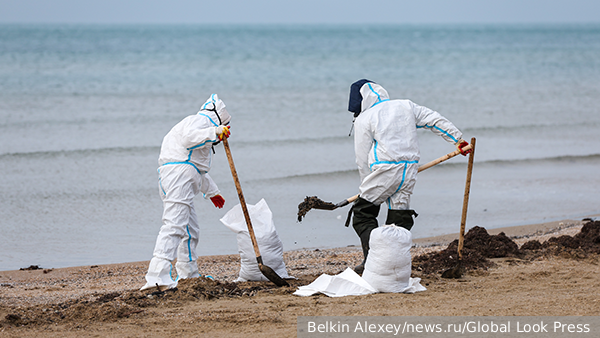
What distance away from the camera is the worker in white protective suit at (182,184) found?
4.98 m

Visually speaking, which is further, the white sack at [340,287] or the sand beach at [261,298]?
the white sack at [340,287]

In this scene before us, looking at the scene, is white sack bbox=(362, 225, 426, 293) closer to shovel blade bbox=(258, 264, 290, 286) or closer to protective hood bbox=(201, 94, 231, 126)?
shovel blade bbox=(258, 264, 290, 286)

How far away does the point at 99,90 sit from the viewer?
21.9m

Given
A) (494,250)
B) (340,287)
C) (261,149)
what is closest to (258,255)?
(340,287)

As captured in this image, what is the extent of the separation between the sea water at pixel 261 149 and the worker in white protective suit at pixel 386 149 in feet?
7.57

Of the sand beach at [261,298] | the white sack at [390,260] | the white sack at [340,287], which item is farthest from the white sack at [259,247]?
the white sack at [390,260]

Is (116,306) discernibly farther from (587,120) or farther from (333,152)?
(587,120)

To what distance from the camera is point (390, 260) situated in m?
4.58

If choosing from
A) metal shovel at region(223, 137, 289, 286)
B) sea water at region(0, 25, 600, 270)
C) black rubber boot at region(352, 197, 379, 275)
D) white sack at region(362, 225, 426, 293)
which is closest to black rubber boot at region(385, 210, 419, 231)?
black rubber boot at region(352, 197, 379, 275)

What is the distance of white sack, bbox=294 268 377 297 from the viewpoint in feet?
15.2

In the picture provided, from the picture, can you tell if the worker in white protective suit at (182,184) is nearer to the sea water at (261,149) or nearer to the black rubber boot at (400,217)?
the black rubber boot at (400,217)

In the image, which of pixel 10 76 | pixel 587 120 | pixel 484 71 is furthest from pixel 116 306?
pixel 484 71

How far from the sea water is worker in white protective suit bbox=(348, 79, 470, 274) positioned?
2.31 metres

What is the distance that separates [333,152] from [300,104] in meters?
6.92
